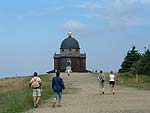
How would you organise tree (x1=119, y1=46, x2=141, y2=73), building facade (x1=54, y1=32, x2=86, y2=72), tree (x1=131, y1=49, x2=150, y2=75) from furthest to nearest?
building facade (x1=54, y1=32, x2=86, y2=72)
tree (x1=119, y1=46, x2=141, y2=73)
tree (x1=131, y1=49, x2=150, y2=75)

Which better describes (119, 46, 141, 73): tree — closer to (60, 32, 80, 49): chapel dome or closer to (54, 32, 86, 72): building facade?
(54, 32, 86, 72): building facade

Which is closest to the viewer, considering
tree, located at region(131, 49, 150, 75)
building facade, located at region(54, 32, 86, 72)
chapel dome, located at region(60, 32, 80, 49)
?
tree, located at region(131, 49, 150, 75)

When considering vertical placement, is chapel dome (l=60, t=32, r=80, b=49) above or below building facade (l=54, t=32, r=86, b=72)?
above

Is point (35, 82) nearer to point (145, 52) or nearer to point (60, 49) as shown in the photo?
point (145, 52)

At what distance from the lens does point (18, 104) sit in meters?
23.7

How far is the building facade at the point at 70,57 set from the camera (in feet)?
305

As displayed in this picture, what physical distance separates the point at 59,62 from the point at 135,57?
16.7m

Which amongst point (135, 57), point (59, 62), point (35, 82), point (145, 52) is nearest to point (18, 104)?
point (35, 82)

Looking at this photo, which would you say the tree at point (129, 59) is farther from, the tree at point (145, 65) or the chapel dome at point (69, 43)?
the tree at point (145, 65)

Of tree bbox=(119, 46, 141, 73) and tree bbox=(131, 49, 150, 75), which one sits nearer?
tree bbox=(131, 49, 150, 75)

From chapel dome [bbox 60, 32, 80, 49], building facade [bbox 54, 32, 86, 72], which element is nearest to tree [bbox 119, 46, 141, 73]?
building facade [bbox 54, 32, 86, 72]

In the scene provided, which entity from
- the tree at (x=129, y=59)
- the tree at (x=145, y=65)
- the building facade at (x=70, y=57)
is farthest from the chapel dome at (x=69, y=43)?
the tree at (x=145, y=65)

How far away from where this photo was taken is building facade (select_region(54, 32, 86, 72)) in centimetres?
9281

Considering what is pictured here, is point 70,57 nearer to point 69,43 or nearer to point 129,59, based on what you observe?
point 69,43
